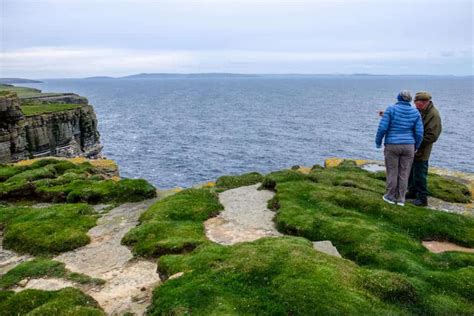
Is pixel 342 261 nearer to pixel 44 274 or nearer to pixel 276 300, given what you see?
pixel 276 300

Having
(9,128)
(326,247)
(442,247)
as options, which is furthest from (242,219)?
(9,128)

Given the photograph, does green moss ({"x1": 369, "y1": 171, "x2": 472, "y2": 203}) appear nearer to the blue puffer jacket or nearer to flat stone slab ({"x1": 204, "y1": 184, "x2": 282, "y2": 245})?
the blue puffer jacket

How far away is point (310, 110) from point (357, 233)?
182925 mm

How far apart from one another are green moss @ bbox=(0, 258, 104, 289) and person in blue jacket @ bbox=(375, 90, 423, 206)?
40.7ft

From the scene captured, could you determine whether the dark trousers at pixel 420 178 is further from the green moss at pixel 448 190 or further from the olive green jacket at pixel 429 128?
the green moss at pixel 448 190

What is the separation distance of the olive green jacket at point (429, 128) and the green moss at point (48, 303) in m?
15.3

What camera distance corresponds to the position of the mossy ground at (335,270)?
1130cm

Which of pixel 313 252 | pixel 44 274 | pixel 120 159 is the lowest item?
pixel 120 159

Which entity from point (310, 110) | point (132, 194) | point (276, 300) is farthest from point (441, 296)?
point (310, 110)

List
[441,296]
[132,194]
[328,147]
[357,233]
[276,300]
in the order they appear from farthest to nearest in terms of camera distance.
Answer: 1. [328,147]
2. [132,194]
3. [357,233]
4. [441,296]
5. [276,300]

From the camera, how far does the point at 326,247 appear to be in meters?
15.1

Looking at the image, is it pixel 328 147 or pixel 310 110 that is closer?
pixel 328 147

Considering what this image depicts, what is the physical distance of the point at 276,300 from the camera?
11.4m

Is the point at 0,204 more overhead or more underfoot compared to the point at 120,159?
more overhead
